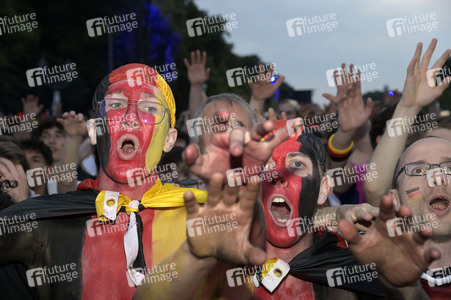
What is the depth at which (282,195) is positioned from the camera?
3947mm

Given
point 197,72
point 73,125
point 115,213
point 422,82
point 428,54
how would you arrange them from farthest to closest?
point 197,72 → point 73,125 → point 428,54 → point 422,82 → point 115,213

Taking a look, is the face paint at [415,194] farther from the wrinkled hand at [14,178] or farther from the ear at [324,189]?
the wrinkled hand at [14,178]

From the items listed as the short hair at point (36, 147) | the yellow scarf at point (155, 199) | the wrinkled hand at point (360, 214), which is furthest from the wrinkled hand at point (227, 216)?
the short hair at point (36, 147)

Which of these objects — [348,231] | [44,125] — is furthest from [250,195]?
[44,125]

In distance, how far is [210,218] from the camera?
2.54m

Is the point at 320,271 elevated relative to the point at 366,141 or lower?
lower

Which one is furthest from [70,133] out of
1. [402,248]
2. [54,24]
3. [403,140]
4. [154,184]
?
[54,24]

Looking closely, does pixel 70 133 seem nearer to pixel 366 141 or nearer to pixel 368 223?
pixel 366 141

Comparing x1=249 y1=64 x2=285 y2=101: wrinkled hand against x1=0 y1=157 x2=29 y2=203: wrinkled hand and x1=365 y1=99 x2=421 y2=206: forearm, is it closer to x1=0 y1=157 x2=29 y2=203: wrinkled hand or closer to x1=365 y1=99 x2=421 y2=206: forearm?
x1=365 y1=99 x2=421 y2=206: forearm

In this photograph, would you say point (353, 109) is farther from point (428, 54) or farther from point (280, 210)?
point (280, 210)

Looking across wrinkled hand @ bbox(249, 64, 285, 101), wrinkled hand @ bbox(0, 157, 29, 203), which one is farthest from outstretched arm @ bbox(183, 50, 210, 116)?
wrinkled hand @ bbox(0, 157, 29, 203)

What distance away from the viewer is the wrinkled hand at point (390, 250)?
255cm

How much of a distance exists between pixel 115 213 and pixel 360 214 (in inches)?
54.5

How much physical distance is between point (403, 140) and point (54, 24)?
31.7 meters
